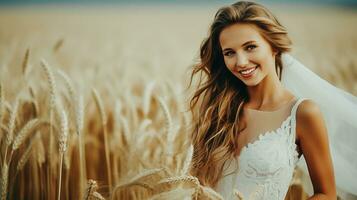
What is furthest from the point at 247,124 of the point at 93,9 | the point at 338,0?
the point at 93,9

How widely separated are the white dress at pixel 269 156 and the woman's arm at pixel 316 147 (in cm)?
3

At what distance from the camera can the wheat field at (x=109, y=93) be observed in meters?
1.55

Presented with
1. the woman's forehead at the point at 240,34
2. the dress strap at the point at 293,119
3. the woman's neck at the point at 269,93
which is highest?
the woman's forehead at the point at 240,34

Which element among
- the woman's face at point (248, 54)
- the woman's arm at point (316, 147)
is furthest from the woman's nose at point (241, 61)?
the woman's arm at point (316, 147)

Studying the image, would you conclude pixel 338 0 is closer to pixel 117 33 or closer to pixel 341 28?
pixel 341 28

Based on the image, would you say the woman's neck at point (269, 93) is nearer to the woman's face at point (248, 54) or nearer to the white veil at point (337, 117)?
the woman's face at point (248, 54)

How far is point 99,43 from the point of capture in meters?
3.49

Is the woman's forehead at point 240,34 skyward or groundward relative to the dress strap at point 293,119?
skyward

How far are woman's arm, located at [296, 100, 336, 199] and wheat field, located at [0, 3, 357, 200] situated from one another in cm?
34

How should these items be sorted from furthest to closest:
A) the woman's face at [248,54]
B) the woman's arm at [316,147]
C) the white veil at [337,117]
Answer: the white veil at [337,117], the woman's face at [248,54], the woman's arm at [316,147]

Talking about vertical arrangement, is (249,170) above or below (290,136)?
below

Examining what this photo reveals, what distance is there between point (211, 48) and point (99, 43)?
1.96m

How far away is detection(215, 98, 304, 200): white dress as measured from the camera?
146cm

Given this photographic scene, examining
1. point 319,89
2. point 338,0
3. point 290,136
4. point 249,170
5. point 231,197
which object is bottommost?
point 231,197
